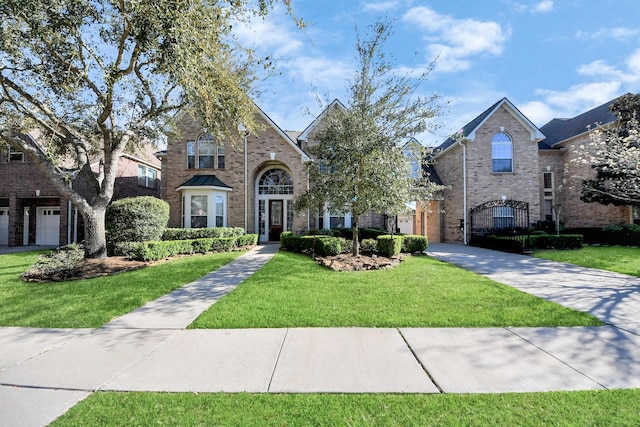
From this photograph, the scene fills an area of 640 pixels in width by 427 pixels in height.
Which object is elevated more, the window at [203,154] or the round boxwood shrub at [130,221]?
the window at [203,154]

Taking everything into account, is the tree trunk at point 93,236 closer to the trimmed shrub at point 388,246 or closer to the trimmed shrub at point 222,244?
the trimmed shrub at point 222,244

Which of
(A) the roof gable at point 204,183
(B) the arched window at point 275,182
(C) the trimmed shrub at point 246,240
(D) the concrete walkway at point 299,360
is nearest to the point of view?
(D) the concrete walkway at point 299,360

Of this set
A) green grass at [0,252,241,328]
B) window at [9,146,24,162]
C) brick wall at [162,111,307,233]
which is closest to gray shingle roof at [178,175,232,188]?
brick wall at [162,111,307,233]

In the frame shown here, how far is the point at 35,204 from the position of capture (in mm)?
18266

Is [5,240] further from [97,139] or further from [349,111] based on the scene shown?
[349,111]

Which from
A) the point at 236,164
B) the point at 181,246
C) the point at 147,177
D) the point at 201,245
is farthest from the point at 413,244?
the point at 147,177

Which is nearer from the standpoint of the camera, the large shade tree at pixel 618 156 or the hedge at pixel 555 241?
the large shade tree at pixel 618 156

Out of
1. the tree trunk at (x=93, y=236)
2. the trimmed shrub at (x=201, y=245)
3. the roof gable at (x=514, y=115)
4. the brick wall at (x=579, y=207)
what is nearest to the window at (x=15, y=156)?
the tree trunk at (x=93, y=236)

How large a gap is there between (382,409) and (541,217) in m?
22.1

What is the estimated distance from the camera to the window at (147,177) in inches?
810

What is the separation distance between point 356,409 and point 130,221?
41.6 feet

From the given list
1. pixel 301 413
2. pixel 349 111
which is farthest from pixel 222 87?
pixel 301 413

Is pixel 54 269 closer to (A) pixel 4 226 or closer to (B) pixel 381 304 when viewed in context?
(B) pixel 381 304

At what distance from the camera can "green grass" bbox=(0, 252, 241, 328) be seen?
4965 mm
